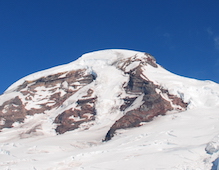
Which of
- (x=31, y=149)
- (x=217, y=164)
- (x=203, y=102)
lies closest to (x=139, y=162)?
(x=217, y=164)

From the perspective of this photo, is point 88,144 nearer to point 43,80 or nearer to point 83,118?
point 83,118

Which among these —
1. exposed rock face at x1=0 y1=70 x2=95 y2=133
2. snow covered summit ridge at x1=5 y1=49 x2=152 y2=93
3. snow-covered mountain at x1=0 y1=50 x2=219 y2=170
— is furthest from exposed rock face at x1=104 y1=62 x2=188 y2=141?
snow covered summit ridge at x1=5 y1=49 x2=152 y2=93

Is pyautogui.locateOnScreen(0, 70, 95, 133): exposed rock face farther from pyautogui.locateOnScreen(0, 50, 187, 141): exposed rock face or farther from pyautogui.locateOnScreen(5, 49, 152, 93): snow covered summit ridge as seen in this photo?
pyautogui.locateOnScreen(5, 49, 152, 93): snow covered summit ridge

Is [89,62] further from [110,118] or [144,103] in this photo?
[144,103]

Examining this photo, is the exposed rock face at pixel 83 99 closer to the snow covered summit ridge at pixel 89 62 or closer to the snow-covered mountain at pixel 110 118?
the snow-covered mountain at pixel 110 118

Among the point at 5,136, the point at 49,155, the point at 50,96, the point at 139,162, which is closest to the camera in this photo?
the point at 139,162

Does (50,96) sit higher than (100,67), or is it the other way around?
(100,67)
